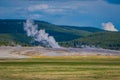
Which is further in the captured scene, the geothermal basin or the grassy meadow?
the geothermal basin

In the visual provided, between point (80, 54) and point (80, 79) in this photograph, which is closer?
point (80, 79)

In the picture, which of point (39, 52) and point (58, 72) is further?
point (39, 52)

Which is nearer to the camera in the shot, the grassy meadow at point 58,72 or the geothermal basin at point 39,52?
the grassy meadow at point 58,72

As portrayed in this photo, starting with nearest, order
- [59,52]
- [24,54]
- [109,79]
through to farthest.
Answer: [109,79] → [24,54] → [59,52]

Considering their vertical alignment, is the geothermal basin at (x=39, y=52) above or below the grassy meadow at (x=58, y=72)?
below

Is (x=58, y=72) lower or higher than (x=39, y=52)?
higher

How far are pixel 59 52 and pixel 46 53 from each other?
24.7 feet

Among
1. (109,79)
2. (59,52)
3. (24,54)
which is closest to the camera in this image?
(109,79)

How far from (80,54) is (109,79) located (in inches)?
4786

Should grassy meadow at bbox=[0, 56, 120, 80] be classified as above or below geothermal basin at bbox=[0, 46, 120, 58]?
above

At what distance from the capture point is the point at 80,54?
18862 cm

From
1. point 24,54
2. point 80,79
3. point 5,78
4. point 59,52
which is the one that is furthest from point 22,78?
point 59,52

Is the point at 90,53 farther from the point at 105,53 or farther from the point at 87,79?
the point at 87,79

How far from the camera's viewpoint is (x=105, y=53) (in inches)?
7667
